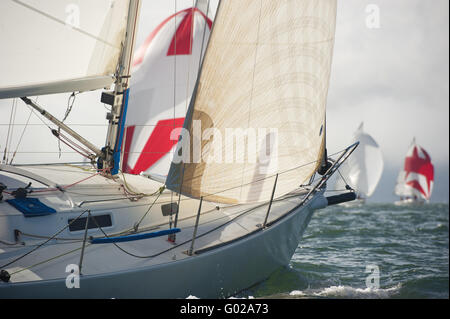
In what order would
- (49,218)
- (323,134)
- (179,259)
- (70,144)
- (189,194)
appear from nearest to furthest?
(179,259) → (49,218) → (189,194) → (323,134) → (70,144)

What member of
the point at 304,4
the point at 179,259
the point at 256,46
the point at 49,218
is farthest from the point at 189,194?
the point at 304,4

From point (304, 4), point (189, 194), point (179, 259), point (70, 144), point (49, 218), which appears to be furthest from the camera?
point (70, 144)

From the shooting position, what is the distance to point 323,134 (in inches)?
217

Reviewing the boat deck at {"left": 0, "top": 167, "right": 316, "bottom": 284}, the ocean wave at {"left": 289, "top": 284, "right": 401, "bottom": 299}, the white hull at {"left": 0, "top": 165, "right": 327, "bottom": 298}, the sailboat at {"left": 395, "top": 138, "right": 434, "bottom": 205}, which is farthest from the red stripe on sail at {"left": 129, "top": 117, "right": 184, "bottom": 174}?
the sailboat at {"left": 395, "top": 138, "right": 434, "bottom": 205}

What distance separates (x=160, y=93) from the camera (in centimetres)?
861

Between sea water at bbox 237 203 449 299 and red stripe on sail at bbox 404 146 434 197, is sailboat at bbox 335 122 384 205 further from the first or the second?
sea water at bbox 237 203 449 299

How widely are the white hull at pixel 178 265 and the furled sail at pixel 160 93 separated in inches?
124

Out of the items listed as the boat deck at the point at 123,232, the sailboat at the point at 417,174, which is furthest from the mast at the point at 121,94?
the sailboat at the point at 417,174

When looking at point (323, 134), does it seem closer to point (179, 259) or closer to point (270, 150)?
point (270, 150)

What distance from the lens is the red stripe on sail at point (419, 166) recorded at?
1578 inches

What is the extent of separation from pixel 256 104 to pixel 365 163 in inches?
1267

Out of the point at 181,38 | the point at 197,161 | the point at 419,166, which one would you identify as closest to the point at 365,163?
the point at 419,166

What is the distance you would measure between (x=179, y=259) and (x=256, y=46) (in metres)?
2.61
